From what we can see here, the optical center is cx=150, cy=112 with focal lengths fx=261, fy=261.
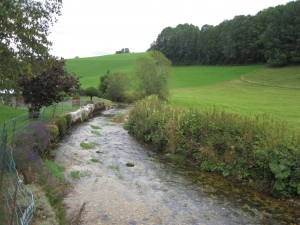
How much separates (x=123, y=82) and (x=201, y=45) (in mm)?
54110

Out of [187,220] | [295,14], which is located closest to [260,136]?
[187,220]

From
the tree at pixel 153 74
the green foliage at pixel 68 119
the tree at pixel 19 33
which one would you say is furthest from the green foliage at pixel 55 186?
the tree at pixel 153 74

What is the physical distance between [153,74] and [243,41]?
174ft

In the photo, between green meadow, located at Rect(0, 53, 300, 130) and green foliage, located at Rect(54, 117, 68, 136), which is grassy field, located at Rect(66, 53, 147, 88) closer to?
green meadow, located at Rect(0, 53, 300, 130)

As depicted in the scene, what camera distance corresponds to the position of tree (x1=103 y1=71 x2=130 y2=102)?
178 feet

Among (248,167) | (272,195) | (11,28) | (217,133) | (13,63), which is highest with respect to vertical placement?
(11,28)

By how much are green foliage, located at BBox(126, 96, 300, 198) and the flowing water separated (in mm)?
641

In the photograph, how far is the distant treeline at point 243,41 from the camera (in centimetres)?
6975

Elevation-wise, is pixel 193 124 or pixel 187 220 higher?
pixel 193 124

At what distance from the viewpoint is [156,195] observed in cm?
899

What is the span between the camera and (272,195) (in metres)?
9.58

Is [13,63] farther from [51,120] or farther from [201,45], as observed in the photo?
[201,45]

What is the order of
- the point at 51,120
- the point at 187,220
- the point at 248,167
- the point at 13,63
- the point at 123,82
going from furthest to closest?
the point at 123,82, the point at 51,120, the point at 248,167, the point at 187,220, the point at 13,63

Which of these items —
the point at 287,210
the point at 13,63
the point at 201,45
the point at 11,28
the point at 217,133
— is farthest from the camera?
the point at 201,45
